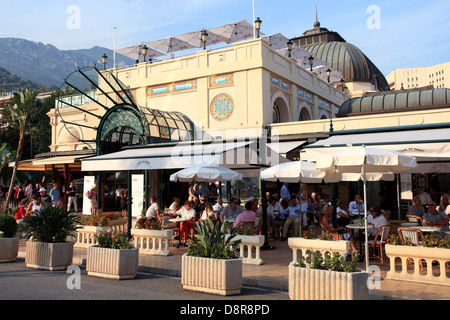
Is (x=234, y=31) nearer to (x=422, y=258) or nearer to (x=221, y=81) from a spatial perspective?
(x=221, y=81)

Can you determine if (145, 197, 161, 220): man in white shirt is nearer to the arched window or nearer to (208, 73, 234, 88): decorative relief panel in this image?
(208, 73, 234, 88): decorative relief panel

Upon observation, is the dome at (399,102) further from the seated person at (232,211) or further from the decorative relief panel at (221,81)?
the seated person at (232,211)

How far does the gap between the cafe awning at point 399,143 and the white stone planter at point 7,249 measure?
24.5 ft

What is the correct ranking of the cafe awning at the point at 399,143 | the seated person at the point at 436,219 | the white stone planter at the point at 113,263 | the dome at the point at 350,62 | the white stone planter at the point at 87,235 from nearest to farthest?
the white stone planter at the point at 113,263, the cafe awning at the point at 399,143, the seated person at the point at 436,219, the white stone planter at the point at 87,235, the dome at the point at 350,62

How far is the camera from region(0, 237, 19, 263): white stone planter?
32.5 feet

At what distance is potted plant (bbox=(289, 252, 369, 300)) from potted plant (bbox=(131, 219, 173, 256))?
503 centimetres

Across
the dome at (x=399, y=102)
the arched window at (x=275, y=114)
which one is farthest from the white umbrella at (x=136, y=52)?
the dome at (x=399, y=102)

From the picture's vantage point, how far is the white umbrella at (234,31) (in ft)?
Result: 80.1

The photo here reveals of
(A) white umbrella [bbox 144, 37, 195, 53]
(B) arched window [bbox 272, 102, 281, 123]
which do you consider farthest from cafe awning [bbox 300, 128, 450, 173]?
(A) white umbrella [bbox 144, 37, 195, 53]
